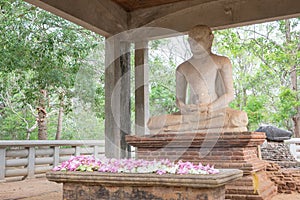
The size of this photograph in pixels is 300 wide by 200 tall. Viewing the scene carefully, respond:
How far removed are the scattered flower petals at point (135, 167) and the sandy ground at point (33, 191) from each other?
5.73ft

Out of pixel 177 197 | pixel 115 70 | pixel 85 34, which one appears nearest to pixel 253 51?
pixel 85 34

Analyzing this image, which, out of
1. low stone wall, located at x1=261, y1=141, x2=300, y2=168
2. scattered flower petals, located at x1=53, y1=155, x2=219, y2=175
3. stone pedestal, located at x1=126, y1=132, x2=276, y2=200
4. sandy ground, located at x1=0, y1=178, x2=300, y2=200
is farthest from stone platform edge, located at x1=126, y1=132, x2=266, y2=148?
low stone wall, located at x1=261, y1=141, x2=300, y2=168

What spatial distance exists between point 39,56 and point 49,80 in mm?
627

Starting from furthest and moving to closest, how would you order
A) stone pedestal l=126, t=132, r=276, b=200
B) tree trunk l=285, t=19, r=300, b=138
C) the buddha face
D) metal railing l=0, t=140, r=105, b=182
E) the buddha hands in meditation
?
1. tree trunk l=285, t=19, r=300, b=138
2. metal railing l=0, t=140, r=105, b=182
3. the buddha face
4. the buddha hands in meditation
5. stone pedestal l=126, t=132, r=276, b=200

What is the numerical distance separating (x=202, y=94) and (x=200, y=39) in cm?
86

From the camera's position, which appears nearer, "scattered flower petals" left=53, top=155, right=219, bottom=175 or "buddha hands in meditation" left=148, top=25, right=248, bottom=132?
"scattered flower petals" left=53, top=155, right=219, bottom=175

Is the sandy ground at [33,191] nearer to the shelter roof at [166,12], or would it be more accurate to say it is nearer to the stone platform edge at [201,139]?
the stone platform edge at [201,139]

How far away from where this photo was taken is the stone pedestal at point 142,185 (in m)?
2.82

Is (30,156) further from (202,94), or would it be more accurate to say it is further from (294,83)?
(294,83)

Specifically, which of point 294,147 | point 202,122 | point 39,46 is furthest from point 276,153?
point 39,46

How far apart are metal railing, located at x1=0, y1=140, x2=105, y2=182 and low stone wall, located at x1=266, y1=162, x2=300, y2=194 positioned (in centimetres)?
329

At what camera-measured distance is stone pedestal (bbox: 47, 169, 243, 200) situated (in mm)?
2822

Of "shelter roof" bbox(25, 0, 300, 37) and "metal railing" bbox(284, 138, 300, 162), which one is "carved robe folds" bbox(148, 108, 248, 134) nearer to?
"shelter roof" bbox(25, 0, 300, 37)

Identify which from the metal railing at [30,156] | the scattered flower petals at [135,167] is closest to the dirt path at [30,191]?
the metal railing at [30,156]
